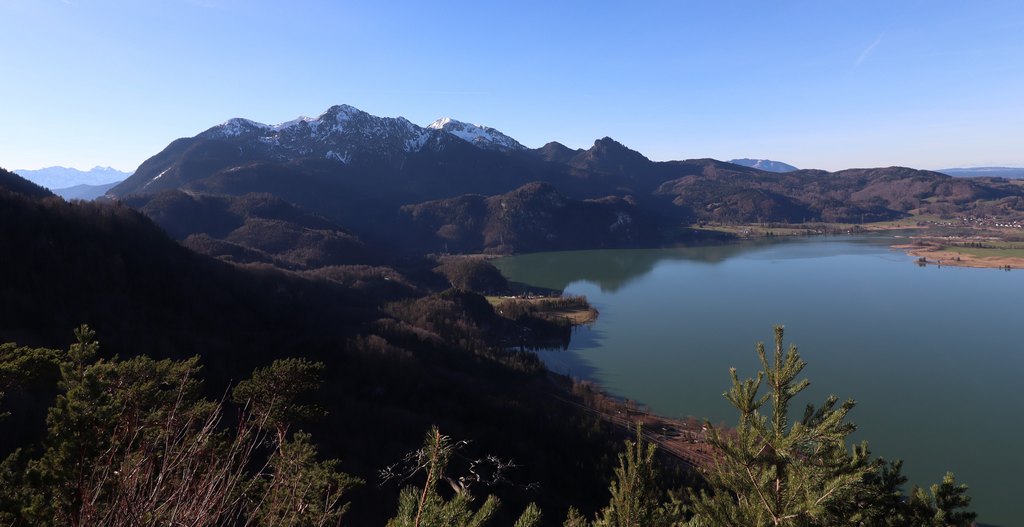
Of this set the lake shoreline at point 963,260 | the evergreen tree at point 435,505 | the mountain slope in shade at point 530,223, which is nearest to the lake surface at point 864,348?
the lake shoreline at point 963,260

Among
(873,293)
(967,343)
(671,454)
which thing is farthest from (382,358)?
(873,293)

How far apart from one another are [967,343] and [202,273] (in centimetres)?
7900

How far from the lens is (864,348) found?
48.4m

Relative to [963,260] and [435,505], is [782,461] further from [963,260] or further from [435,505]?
[963,260]

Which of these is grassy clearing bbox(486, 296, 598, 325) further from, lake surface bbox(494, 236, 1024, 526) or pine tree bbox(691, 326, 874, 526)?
pine tree bbox(691, 326, 874, 526)

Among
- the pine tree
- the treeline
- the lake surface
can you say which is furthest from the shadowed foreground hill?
the pine tree

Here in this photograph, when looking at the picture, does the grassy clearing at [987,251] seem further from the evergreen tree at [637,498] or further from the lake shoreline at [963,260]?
the evergreen tree at [637,498]

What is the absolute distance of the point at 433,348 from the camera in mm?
45625

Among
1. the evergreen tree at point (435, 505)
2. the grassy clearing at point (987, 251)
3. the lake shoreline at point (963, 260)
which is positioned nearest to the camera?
the evergreen tree at point (435, 505)

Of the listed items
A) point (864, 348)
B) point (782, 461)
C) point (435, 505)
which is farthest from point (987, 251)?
point (435, 505)

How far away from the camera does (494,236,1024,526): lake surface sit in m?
30.9

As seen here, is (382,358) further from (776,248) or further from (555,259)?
(776,248)

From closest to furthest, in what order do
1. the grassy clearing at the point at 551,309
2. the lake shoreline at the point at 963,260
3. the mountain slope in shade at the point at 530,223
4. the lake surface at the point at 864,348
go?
1. the lake surface at the point at 864,348
2. the grassy clearing at the point at 551,309
3. the lake shoreline at the point at 963,260
4. the mountain slope in shade at the point at 530,223

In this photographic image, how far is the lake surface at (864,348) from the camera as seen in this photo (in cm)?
3088
